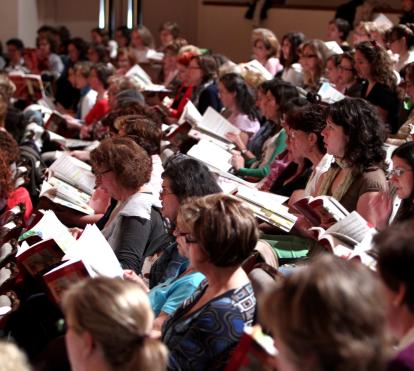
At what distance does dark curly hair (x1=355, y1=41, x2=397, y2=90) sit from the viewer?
6633 millimetres

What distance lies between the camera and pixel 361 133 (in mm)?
4293

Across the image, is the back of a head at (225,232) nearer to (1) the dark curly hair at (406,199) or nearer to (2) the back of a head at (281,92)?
(1) the dark curly hair at (406,199)

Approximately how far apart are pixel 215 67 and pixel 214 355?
5.92 m

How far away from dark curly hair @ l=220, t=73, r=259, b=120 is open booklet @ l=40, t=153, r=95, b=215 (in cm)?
181

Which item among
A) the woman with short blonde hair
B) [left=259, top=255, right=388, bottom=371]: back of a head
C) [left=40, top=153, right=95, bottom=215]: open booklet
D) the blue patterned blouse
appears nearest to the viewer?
[left=259, top=255, right=388, bottom=371]: back of a head

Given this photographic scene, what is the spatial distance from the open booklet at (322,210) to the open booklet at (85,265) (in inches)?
33.1

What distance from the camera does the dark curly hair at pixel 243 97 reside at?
717 centimetres

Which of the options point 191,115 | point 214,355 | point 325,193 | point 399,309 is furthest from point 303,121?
point 399,309

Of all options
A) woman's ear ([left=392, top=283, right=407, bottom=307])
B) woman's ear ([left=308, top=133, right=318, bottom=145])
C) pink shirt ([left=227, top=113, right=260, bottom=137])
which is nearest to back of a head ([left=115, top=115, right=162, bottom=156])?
woman's ear ([left=308, top=133, right=318, bottom=145])

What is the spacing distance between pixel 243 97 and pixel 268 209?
10.6 feet

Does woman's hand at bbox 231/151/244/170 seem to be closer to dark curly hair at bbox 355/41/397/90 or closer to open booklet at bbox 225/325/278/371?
dark curly hair at bbox 355/41/397/90

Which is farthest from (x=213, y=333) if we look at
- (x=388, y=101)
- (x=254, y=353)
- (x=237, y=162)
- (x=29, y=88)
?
(x=29, y=88)

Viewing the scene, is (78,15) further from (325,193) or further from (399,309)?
(399,309)

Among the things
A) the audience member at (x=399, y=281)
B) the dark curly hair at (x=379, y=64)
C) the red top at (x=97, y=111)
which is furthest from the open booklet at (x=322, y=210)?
the red top at (x=97, y=111)
